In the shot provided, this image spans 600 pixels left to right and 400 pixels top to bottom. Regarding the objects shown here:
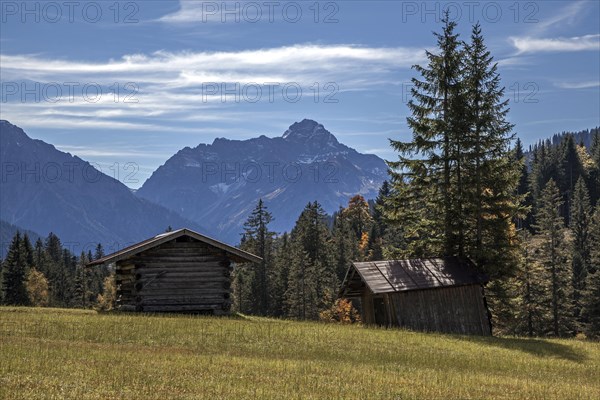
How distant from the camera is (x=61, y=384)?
14.3m

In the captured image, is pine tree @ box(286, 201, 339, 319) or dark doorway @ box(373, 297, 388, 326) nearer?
dark doorway @ box(373, 297, 388, 326)

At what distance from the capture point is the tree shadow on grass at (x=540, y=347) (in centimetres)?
2784

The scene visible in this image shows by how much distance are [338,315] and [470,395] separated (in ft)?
228

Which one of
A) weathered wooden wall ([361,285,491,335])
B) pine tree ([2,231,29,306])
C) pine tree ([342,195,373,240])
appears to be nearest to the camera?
weathered wooden wall ([361,285,491,335])

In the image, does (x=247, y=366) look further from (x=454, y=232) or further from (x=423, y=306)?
(x=454, y=232)

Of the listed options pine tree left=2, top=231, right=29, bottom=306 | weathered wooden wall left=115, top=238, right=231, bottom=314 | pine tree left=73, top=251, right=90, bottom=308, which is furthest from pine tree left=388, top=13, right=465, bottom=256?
pine tree left=73, top=251, right=90, bottom=308

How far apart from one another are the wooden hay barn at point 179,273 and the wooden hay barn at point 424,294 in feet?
21.7

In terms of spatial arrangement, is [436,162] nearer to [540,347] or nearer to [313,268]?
[540,347]

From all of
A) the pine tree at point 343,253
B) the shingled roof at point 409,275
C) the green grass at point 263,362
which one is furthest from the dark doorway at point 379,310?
the pine tree at point 343,253

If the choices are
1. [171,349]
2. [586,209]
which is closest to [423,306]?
[171,349]

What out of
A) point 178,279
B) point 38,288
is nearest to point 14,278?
point 38,288

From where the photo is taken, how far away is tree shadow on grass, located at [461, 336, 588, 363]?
27.8m

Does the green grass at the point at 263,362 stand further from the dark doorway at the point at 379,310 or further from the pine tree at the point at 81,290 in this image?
the pine tree at the point at 81,290

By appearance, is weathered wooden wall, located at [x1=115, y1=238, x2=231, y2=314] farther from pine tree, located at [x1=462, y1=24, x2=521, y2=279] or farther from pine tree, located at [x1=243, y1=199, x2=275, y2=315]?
pine tree, located at [x1=243, y1=199, x2=275, y2=315]
